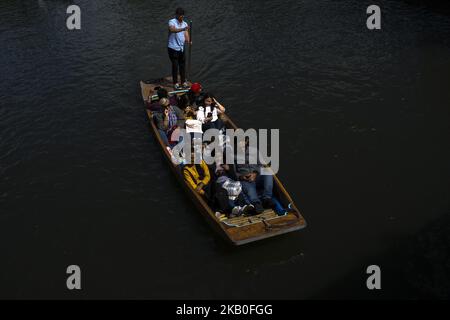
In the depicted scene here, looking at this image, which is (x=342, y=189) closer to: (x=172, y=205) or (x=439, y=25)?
(x=172, y=205)

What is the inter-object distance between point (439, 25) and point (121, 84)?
1702cm

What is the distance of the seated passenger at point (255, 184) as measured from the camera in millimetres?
11172

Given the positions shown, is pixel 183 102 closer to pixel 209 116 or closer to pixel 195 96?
pixel 195 96

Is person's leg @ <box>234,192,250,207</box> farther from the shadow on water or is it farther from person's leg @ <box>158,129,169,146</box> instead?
person's leg @ <box>158,129,169,146</box>

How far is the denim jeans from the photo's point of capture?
11.3 metres

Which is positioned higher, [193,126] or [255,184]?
[193,126]

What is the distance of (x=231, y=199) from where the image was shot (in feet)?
35.8

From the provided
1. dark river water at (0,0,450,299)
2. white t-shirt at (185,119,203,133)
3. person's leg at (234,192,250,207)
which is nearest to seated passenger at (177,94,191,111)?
white t-shirt at (185,119,203,133)

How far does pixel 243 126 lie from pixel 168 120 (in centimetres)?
322

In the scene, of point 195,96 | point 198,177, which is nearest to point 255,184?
point 198,177

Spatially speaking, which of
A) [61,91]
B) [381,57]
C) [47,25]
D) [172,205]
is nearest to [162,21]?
[47,25]

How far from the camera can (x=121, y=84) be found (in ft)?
60.5

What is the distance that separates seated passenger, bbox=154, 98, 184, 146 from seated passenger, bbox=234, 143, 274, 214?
2.93 meters
